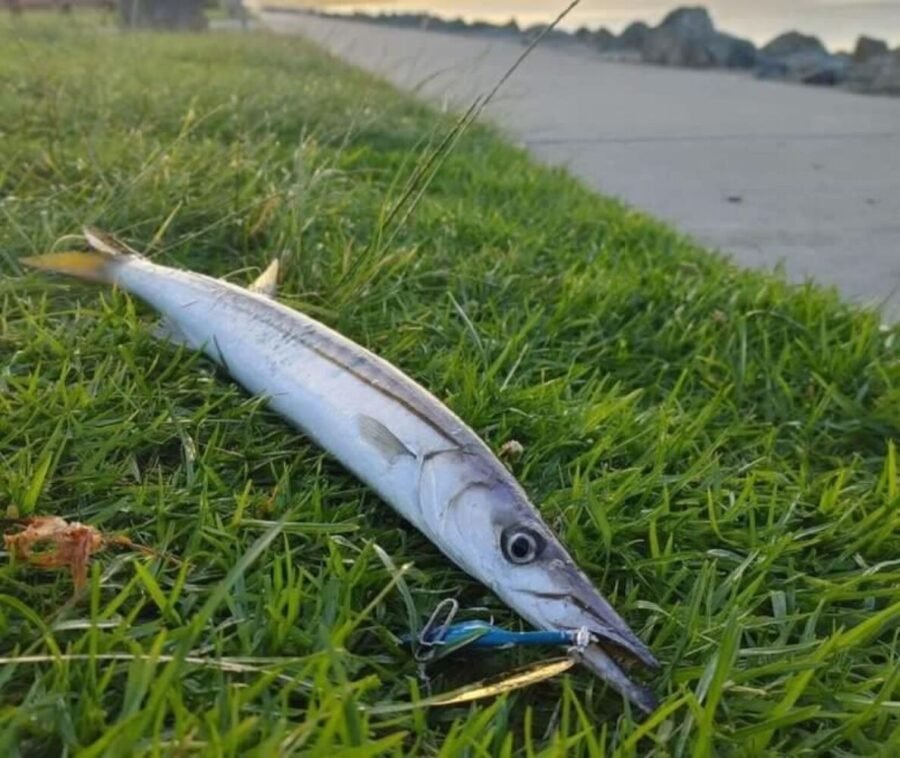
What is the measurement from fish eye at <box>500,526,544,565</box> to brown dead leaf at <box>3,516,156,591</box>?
618 millimetres

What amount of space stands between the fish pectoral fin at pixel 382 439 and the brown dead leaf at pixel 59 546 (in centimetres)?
48

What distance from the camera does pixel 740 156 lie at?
5664mm

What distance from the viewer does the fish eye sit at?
1631 mm

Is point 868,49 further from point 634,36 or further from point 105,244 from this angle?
point 105,244

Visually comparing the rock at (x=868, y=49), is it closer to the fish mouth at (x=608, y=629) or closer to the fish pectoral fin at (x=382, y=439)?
the fish pectoral fin at (x=382, y=439)

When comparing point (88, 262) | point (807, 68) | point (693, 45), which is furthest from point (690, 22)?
point (88, 262)

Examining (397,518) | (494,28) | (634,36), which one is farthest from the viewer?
(494,28)

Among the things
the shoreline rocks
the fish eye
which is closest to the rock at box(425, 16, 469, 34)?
the shoreline rocks

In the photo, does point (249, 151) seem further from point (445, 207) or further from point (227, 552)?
point (227, 552)

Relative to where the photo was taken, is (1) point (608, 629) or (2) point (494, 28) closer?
(1) point (608, 629)

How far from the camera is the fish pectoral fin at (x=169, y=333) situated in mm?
2382

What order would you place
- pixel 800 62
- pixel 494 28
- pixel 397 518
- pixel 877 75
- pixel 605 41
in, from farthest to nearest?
1. pixel 494 28
2. pixel 605 41
3. pixel 800 62
4. pixel 877 75
5. pixel 397 518

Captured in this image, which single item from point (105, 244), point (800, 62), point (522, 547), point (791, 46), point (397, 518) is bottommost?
point (397, 518)

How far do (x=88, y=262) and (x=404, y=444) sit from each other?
119 centimetres
